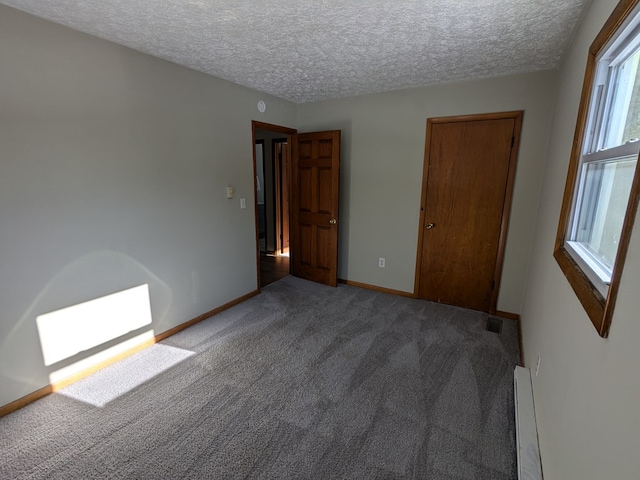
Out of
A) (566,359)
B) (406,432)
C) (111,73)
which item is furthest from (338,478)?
(111,73)

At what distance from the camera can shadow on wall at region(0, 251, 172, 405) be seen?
6.30 feet

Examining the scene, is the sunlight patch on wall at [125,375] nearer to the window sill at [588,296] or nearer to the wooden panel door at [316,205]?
the wooden panel door at [316,205]

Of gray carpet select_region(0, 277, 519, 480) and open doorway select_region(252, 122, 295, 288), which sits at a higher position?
open doorway select_region(252, 122, 295, 288)

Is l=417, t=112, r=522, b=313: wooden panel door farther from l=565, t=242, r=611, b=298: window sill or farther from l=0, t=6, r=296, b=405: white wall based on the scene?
l=0, t=6, r=296, b=405: white wall

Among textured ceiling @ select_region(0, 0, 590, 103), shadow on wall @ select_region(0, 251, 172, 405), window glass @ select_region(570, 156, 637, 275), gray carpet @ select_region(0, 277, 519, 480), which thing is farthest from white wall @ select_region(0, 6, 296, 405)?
window glass @ select_region(570, 156, 637, 275)

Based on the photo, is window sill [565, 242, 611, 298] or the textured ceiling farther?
the textured ceiling

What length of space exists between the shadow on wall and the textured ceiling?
5.14ft

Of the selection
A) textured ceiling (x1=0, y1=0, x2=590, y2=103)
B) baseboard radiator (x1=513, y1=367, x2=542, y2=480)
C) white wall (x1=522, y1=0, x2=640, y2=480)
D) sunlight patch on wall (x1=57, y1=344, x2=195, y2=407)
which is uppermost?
textured ceiling (x1=0, y1=0, x2=590, y2=103)

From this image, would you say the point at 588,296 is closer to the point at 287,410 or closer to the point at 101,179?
the point at 287,410

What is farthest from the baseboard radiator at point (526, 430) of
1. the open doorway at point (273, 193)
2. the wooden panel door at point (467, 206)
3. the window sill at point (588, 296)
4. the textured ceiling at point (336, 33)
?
the open doorway at point (273, 193)

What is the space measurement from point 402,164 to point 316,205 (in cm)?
118

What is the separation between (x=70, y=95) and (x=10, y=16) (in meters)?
0.43

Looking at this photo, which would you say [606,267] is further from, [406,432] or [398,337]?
[398,337]

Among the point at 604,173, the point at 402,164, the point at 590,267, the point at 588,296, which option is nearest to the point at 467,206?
the point at 402,164
